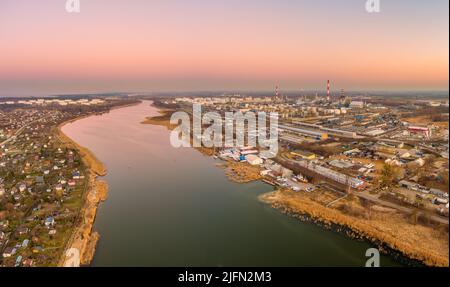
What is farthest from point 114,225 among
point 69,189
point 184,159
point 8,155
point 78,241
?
point 8,155

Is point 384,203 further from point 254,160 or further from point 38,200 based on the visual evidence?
point 38,200

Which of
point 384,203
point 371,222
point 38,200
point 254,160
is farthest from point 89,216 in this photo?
point 384,203

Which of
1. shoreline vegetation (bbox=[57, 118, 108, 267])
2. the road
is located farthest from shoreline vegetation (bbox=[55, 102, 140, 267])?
the road

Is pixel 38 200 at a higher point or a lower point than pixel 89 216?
higher

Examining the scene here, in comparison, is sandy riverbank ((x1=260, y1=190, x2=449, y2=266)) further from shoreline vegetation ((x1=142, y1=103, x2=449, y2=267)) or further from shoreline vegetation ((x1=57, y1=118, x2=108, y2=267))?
shoreline vegetation ((x1=57, y1=118, x2=108, y2=267))

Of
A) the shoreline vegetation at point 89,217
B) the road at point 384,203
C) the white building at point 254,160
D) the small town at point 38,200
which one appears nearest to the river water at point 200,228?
the shoreline vegetation at point 89,217

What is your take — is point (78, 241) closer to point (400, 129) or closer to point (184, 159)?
point (184, 159)

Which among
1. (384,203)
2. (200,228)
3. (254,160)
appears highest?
(254,160)
